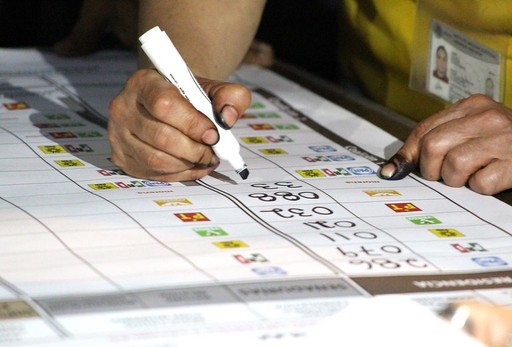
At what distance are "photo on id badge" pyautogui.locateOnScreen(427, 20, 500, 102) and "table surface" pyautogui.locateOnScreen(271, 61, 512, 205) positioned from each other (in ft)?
0.21

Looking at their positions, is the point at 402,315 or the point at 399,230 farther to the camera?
the point at 399,230

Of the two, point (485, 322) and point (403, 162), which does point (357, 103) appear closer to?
point (403, 162)

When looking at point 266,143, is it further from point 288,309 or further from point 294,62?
point 294,62

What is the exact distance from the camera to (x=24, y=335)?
72cm

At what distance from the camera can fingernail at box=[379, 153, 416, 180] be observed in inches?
43.8

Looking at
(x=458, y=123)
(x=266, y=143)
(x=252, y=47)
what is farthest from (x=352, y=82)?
(x=458, y=123)

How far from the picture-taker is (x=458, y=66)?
4.26ft

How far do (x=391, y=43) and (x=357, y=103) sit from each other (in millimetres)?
93

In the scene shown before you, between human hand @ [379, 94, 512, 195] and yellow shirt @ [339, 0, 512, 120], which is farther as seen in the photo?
yellow shirt @ [339, 0, 512, 120]

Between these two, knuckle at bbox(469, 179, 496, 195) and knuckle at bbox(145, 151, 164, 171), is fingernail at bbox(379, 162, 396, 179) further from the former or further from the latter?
knuckle at bbox(145, 151, 164, 171)

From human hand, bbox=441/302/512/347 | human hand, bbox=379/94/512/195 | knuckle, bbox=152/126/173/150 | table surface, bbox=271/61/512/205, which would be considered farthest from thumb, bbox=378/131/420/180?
human hand, bbox=441/302/512/347

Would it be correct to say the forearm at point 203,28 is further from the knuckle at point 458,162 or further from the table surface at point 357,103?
the knuckle at point 458,162

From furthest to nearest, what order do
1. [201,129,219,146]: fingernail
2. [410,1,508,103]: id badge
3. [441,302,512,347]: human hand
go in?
1. [410,1,508,103]: id badge
2. [201,129,219,146]: fingernail
3. [441,302,512,347]: human hand

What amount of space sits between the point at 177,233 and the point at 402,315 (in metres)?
0.24
